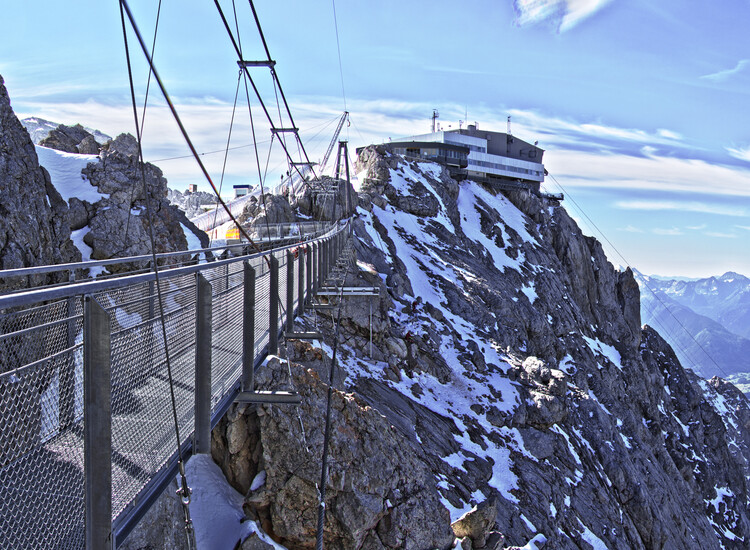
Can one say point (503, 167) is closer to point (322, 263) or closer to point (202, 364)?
point (322, 263)

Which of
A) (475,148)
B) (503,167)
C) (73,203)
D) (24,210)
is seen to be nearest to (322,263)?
(24,210)

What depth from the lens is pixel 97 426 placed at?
11.7ft

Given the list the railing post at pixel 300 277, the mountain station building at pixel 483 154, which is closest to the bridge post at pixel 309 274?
the railing post at pixel 300 277

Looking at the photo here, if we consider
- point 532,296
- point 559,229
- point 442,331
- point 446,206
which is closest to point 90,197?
point 442,331

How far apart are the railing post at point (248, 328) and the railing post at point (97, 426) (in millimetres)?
3693

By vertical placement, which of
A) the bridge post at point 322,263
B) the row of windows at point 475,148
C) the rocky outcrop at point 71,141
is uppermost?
the row of windows at point 475,148

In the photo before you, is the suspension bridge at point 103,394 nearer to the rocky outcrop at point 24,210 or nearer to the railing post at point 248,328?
the railing post at point 248,328

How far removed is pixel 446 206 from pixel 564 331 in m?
19.5

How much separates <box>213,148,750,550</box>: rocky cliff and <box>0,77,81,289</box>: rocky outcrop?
8407 mm

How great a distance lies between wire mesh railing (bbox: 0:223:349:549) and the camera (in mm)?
3059

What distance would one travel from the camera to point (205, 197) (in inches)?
6481

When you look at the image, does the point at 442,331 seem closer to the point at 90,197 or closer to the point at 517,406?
the point at 517,406

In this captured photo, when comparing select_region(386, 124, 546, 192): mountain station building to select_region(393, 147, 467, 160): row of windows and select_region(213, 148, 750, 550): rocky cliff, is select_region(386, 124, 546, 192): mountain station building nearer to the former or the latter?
select_region(393, 147, 467, 160): row of windows

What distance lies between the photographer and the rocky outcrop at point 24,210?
1647 cm
